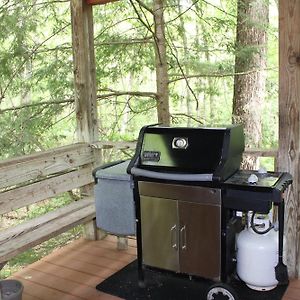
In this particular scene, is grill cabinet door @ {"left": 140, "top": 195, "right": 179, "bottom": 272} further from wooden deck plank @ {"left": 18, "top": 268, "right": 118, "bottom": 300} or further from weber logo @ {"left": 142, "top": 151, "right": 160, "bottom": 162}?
wooden deck plank @ {"left": 18, "top": 268, "right": 118, "bottom": 300}

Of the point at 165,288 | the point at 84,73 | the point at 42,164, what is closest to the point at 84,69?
the point at 84,73

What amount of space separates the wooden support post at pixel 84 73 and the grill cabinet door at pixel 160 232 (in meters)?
1.19

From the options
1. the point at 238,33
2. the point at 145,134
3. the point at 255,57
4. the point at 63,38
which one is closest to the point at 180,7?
the point at 238,33

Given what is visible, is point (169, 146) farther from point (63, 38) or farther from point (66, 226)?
point (63, 38)

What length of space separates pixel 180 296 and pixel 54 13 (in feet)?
12.8

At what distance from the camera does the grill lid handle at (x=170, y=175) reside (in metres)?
2.05

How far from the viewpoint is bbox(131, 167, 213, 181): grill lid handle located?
2.05m

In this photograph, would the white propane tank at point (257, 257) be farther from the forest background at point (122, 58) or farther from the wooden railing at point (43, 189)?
the forest background at point (122, 58)

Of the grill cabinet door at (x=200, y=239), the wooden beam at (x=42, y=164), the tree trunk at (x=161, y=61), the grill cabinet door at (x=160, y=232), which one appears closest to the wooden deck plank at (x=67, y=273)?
the grill cabinet door at (x=160, y=232)

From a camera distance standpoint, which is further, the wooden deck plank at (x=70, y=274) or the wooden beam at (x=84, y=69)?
the wooden beam at (x=84, y=69)

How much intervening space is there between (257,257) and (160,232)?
0.60 metres

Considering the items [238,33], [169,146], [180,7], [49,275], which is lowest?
[49,275]

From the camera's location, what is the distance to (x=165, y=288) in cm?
252

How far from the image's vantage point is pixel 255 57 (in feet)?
16.9
